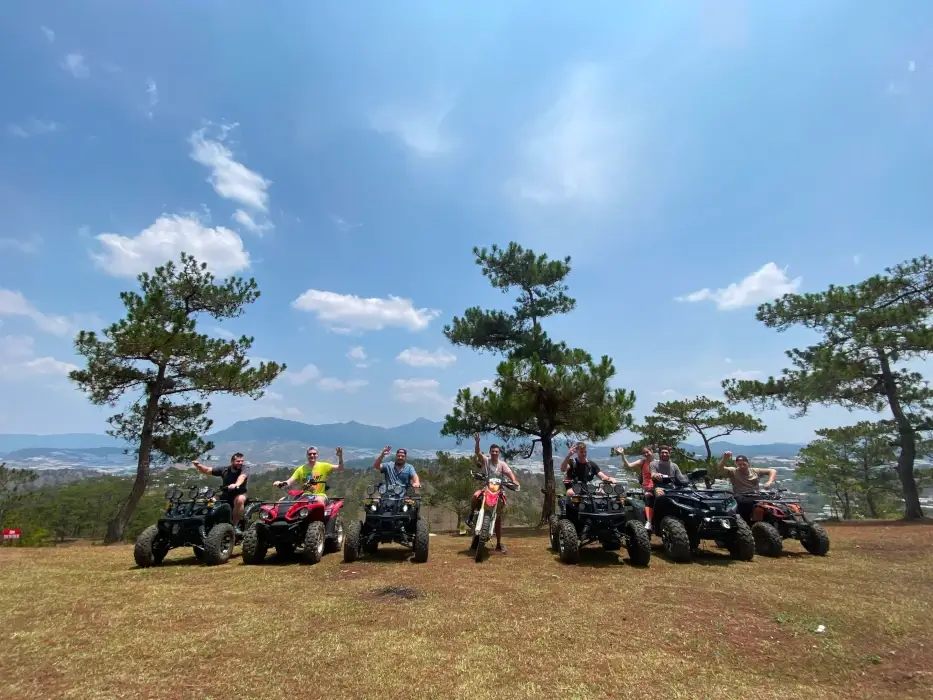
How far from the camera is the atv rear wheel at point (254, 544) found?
6742mm

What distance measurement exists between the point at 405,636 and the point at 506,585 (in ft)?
6.70

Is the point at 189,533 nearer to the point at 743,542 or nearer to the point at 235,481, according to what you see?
the point at 235,481

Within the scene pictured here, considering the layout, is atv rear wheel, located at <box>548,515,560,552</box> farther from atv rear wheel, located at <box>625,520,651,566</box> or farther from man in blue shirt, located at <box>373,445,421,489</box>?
man in blue shirt, located at <box>373,445,421,489</box>

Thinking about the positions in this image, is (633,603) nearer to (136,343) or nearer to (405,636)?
(405,636)

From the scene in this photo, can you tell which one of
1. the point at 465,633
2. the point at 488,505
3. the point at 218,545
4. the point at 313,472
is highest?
the point at 313,472

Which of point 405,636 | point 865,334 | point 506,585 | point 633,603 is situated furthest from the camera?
point 865,334

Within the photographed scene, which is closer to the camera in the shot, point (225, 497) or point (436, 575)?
point (436, 575)

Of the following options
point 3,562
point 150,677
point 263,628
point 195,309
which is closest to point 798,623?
point 263,628

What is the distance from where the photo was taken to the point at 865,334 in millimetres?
16375

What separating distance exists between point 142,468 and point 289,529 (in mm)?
12092

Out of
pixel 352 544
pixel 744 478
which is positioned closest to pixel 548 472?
pixel 744 478

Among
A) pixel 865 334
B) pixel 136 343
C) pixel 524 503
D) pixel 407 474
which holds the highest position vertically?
pixel 865 334

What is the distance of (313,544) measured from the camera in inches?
264

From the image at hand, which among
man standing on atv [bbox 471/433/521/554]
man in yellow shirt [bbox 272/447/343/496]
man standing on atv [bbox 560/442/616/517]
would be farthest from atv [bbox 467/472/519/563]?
man in yellow shirt [bbox 272/447/343/496]
